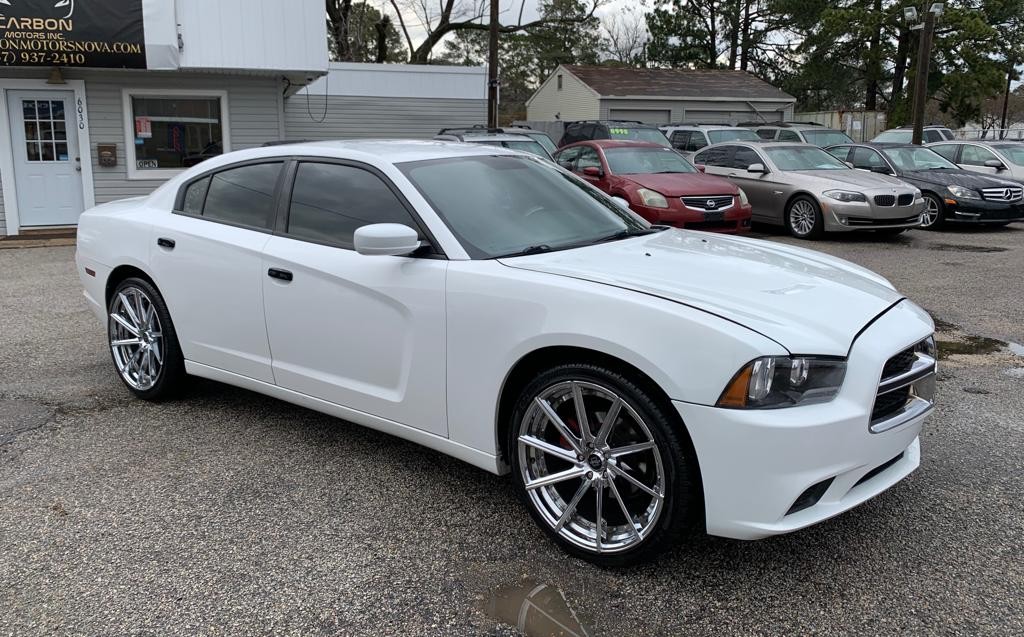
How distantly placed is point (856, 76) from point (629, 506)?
42.9 metres

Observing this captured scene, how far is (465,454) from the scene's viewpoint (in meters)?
3.50

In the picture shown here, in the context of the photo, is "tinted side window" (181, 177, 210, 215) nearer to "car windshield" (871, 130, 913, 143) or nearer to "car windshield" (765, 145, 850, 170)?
"car windshield" (765, 145, 850, 170)

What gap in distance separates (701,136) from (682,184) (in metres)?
8.27

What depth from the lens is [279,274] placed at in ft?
13.4

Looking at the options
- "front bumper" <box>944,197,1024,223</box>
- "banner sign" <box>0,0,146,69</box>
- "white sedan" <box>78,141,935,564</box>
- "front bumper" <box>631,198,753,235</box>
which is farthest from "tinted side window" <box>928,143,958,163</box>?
"white sedan" <box>78,141,935,564</box>

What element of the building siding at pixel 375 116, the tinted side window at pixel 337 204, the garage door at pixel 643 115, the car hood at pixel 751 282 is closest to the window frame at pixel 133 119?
the building siding at pixel 375 116

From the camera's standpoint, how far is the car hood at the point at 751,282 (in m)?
2.87

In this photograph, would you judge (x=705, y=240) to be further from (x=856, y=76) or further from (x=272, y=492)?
(x=856, y=76)

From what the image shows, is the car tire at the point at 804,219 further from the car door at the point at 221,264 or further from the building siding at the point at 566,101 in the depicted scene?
the building siding at the point at 566,101

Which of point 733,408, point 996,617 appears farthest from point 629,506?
point 996,617

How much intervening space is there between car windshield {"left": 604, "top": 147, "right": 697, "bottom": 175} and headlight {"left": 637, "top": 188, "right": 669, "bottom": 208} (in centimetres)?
95

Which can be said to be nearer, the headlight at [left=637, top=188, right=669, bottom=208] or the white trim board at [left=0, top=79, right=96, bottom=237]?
the headlight at [left=637, top=188, right=669, bottom=208]

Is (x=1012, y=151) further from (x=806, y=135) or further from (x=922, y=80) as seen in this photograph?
(x=806, y=135)

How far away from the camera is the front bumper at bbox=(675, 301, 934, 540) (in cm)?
269
